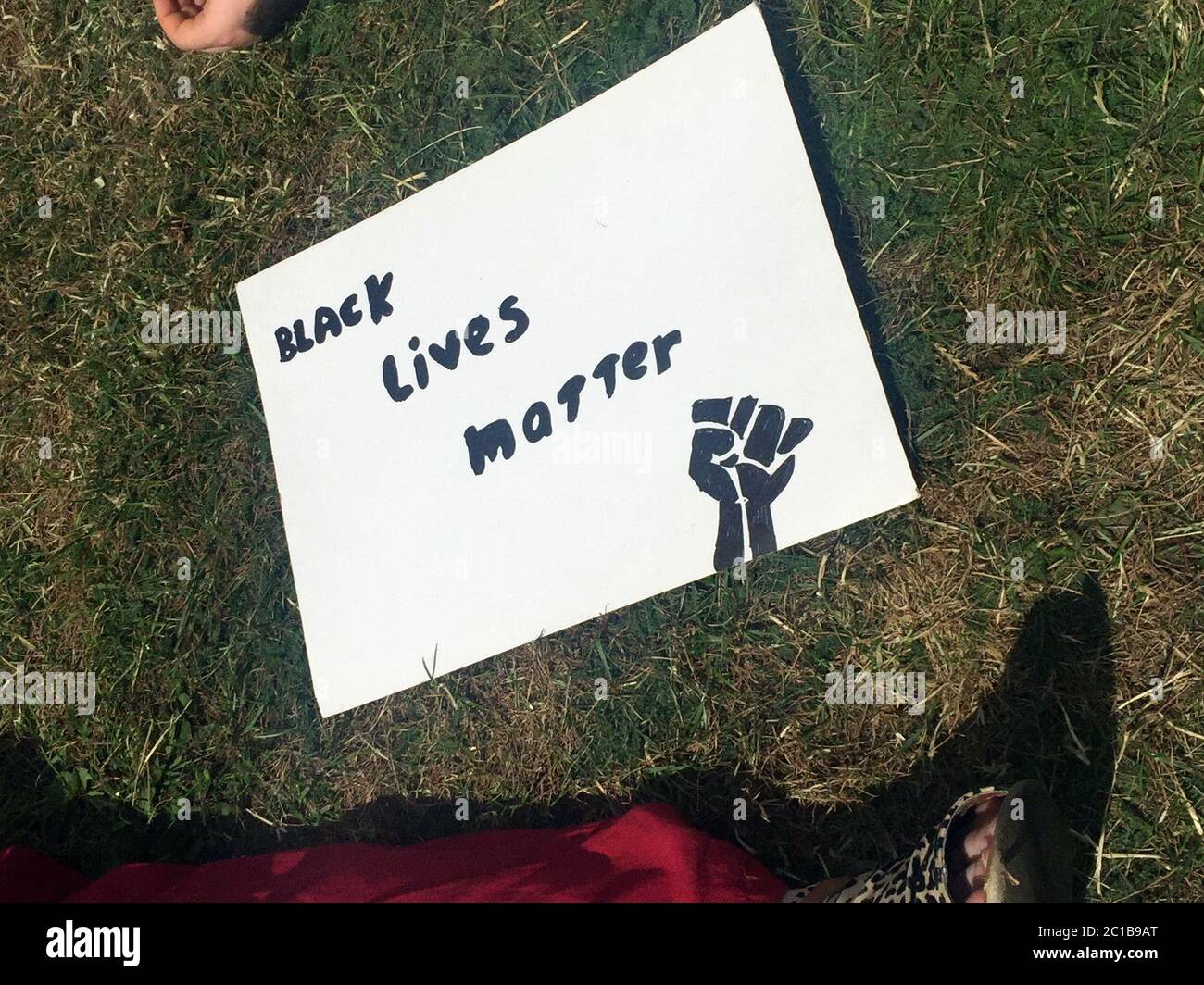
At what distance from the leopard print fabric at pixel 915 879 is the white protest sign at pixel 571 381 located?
1.57 feet

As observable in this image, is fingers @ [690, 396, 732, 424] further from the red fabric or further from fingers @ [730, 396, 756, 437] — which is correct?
the red fabric

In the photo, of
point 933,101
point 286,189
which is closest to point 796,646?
point 933,101

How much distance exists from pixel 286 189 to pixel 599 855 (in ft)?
4.39

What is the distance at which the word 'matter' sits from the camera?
145 cm

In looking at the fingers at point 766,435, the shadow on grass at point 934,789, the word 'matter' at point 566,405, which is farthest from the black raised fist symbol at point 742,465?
the shadow on grass at point 934,789

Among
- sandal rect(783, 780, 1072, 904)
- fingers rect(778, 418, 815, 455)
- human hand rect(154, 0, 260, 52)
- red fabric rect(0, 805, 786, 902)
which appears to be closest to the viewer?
sandal rect(783, 780, 1072, 904)

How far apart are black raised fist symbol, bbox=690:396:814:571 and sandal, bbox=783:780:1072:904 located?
0.50 m

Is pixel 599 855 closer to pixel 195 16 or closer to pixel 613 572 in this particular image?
pixel 613 572

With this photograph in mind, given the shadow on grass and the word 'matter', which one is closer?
the shadow on grass

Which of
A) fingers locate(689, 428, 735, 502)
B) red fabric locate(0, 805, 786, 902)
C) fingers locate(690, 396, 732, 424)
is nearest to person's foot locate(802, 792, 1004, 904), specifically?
red fabric locate(0, 805, 786, 902)

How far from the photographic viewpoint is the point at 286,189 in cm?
161

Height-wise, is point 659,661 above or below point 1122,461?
below

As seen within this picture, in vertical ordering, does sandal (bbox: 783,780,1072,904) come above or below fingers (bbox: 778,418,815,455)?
below

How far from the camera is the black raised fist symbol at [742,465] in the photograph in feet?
4.57
